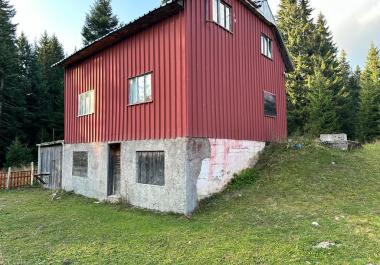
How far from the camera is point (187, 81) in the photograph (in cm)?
1017

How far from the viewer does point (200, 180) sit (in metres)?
10.3

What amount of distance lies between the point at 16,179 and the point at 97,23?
20671 mm

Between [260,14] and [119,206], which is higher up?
[260,14]

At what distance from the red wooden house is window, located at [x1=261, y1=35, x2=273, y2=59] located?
0.05 metres

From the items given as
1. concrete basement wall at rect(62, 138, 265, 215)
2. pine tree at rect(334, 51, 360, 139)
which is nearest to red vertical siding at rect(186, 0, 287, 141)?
concrete basement wall at rect(62, 138, 265, 215)

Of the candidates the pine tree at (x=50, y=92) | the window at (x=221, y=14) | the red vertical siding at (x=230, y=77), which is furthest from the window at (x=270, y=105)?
the pine tree at (x=50, y=92)

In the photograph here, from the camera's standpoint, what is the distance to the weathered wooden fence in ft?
63.4

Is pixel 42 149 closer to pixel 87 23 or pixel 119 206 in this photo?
pixel 119 206

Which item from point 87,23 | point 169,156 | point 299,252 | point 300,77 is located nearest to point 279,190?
point 169,156

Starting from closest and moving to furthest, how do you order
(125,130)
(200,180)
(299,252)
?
(299,252) → (200,180) → (125,130)

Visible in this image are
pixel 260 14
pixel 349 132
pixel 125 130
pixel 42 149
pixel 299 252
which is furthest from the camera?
pixel 349 132

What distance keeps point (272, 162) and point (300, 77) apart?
898 inches

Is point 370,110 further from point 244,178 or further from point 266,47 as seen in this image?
point 244,178

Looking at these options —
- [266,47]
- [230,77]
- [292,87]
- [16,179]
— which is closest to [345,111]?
[292,87]
